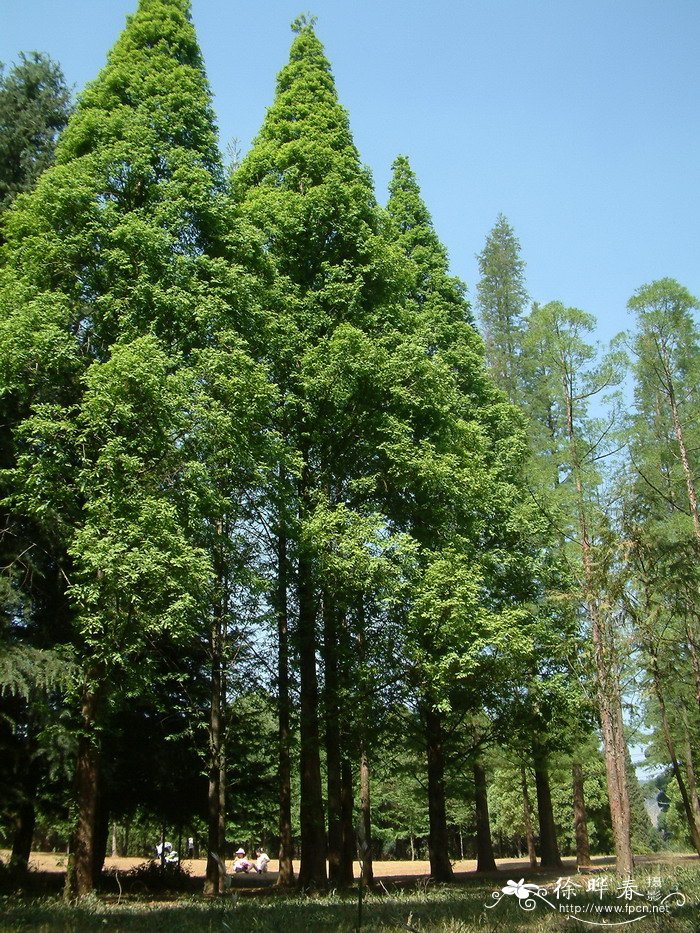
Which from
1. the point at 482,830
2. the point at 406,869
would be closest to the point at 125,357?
the point at 482,830

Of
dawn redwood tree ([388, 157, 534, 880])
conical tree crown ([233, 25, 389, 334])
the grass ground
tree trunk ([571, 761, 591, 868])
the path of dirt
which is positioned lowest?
the path of dirt

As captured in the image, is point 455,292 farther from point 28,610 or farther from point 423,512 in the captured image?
point 28,610

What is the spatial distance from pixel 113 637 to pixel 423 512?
6914mm

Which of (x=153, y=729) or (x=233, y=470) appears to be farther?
(x=153, y=729)

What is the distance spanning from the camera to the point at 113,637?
432 inches

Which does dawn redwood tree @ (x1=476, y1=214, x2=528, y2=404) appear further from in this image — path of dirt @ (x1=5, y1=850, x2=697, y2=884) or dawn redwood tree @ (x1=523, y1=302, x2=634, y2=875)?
path of dirt @ (x1=5, y1=850, x2=697, y2=884)

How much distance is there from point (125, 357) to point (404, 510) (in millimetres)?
6761

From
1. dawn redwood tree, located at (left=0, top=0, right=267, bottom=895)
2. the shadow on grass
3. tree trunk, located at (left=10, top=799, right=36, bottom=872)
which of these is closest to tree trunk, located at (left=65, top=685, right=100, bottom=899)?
dawn redwood tree, located at (left=0, top=0, right=267, bottom=895)

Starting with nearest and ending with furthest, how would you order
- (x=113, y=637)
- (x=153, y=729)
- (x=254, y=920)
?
(x=254, y=920)
(x=113, y=637)
(x=153, y=729)

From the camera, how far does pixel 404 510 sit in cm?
1570

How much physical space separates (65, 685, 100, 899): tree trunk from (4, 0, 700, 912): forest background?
2.4 inches

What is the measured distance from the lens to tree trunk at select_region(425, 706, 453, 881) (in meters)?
15.9

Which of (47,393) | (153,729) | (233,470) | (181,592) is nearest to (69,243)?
(47,393)

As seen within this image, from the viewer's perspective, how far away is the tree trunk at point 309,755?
13430 millimetres
